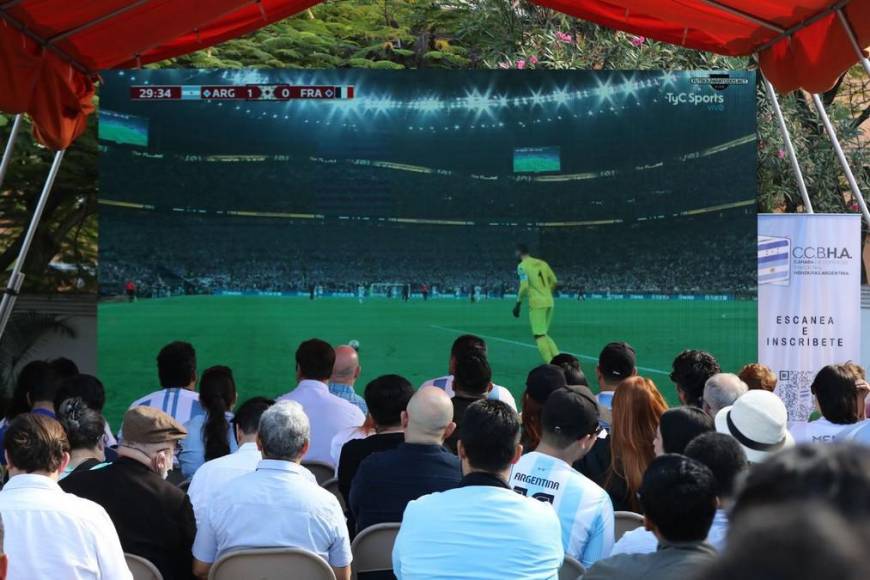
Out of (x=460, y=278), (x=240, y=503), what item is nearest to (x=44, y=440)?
(x=240, y=503)

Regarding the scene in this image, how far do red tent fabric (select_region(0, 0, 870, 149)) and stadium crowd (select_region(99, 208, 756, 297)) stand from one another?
1769mm

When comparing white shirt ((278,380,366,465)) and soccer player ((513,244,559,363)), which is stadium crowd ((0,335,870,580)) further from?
soccer player ((513,244,559,363))

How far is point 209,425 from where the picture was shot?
534 cm

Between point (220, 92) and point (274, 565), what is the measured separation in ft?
19.4

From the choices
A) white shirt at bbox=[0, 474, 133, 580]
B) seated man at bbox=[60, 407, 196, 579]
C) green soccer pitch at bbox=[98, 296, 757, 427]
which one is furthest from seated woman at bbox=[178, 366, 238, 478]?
green soccer pitch at bbox=[98, 296, 757, 427]

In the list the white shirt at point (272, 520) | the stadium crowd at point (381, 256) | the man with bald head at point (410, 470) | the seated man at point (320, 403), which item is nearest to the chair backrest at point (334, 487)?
the man with bald head at point (410, 470)

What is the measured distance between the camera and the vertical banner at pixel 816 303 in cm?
802

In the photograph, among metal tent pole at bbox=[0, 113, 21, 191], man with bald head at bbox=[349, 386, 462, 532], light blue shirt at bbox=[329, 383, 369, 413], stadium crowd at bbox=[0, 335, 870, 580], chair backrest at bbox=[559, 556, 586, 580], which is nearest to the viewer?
stadium crowd at bbox=[0, 335, 870, 580]

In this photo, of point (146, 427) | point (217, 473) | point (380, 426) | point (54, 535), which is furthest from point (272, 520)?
point (380, 426)

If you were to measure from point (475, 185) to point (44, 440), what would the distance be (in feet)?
20.1

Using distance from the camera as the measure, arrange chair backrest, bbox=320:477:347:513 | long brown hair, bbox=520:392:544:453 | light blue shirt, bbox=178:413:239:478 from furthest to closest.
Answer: light blue shirt, bbox=178:413:239:478, long brown hair, bbox=520:392:544:453, chair backrest, bbox=320:477:347:513

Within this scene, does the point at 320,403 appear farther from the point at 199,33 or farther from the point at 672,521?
the point at 672,521

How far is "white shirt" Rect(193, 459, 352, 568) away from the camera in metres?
3.52

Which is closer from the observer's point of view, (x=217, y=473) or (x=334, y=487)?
(x=217, y=473)
